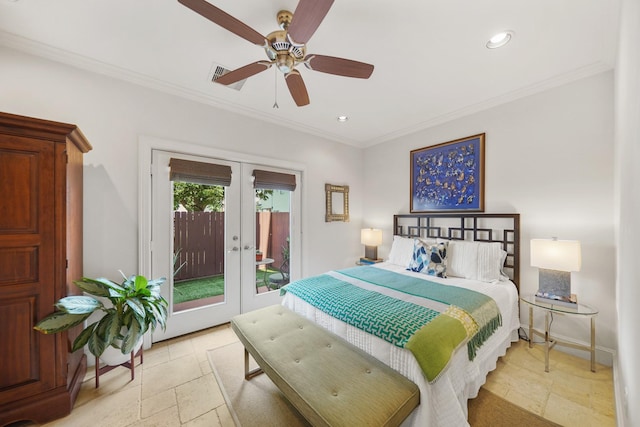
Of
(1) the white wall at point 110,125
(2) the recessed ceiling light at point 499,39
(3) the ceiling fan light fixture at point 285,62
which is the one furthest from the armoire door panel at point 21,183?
(2) the recessed ceiling light at point 499,39

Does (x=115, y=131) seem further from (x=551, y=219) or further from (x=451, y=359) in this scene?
(x=551, y=219)

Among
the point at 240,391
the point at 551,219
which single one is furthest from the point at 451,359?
the point at 551,219

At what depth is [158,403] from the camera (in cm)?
175

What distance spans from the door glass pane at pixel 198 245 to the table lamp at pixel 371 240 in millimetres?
2220

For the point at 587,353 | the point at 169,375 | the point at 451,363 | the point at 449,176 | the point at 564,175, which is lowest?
the point at 169,375

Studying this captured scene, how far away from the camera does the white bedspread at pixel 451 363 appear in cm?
133

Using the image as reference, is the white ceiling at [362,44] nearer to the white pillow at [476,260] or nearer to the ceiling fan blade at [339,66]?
the ceiling fan blade at [339,66]

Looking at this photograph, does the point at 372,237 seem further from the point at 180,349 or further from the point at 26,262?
the point at 26,262

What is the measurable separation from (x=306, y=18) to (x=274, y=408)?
2462mm

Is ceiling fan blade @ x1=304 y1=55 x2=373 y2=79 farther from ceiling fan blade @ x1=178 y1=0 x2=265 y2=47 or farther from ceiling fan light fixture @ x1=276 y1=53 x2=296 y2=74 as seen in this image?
ceiling fan blade @ x1=178 y1=0 x2=265 y2=47

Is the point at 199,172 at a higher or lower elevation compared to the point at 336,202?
higher

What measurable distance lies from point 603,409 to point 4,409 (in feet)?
12.7

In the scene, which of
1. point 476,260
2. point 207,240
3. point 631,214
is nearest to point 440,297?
point 476,260

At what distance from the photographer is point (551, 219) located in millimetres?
2443
